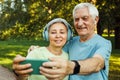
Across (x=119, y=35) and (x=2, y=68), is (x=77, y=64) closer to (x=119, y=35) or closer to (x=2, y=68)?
(x=2, y=68)

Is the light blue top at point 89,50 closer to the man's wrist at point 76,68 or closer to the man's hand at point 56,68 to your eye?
the man's wrist at point 76,68

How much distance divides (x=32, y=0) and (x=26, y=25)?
5.49ft

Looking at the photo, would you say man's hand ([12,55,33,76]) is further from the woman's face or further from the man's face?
the man's face

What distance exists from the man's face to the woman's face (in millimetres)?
257

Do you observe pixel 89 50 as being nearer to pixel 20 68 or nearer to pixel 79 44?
pixel 79 44

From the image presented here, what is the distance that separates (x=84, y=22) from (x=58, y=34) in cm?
35

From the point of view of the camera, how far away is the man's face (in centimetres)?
350

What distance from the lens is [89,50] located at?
3.44 metres

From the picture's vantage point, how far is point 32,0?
21.7 meters

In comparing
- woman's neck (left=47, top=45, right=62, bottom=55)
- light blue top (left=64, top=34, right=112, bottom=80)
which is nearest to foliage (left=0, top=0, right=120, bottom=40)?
light blue top (left=64, top=34, right=112, bottom=80)

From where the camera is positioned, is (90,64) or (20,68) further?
(90,64)

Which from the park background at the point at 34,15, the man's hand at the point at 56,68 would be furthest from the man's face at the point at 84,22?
the park background at the point at 34,15

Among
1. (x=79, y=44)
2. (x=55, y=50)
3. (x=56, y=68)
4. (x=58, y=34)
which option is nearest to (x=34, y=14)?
(x=79, y=44)

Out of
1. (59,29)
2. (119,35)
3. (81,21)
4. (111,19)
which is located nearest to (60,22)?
(59,29)
